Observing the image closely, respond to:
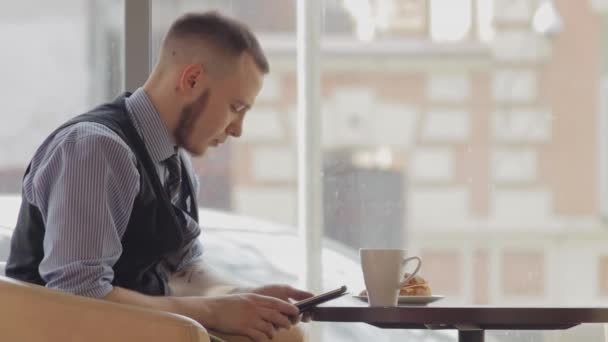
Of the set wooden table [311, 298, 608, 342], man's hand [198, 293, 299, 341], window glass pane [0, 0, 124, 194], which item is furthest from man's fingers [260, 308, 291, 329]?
window glass pane [0, 0, 124, 194]


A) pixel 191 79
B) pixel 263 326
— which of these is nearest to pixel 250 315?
pixel 263 326

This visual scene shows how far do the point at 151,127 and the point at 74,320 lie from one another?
0.58 m

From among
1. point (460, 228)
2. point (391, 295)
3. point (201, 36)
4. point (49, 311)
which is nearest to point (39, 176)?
point (49, 311)

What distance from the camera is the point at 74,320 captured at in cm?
168

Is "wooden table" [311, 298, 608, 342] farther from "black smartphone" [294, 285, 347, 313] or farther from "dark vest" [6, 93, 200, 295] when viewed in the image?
"dark vest" [6, 93, 200, 295]

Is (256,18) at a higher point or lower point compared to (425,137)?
higher

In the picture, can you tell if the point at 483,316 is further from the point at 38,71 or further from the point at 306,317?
the point at 38,71

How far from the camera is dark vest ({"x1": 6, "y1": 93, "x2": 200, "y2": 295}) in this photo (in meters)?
2.01

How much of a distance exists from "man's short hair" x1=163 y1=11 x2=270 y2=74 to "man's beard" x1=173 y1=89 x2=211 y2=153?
113 mm

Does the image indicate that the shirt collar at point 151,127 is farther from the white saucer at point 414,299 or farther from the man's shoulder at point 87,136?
the white saucer at point 414,299

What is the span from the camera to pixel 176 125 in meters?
2.20

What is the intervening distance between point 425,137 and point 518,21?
2.28 feet

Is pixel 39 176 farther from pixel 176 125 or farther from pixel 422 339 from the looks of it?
pixel 422 339

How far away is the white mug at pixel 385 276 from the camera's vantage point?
2.04 metres
